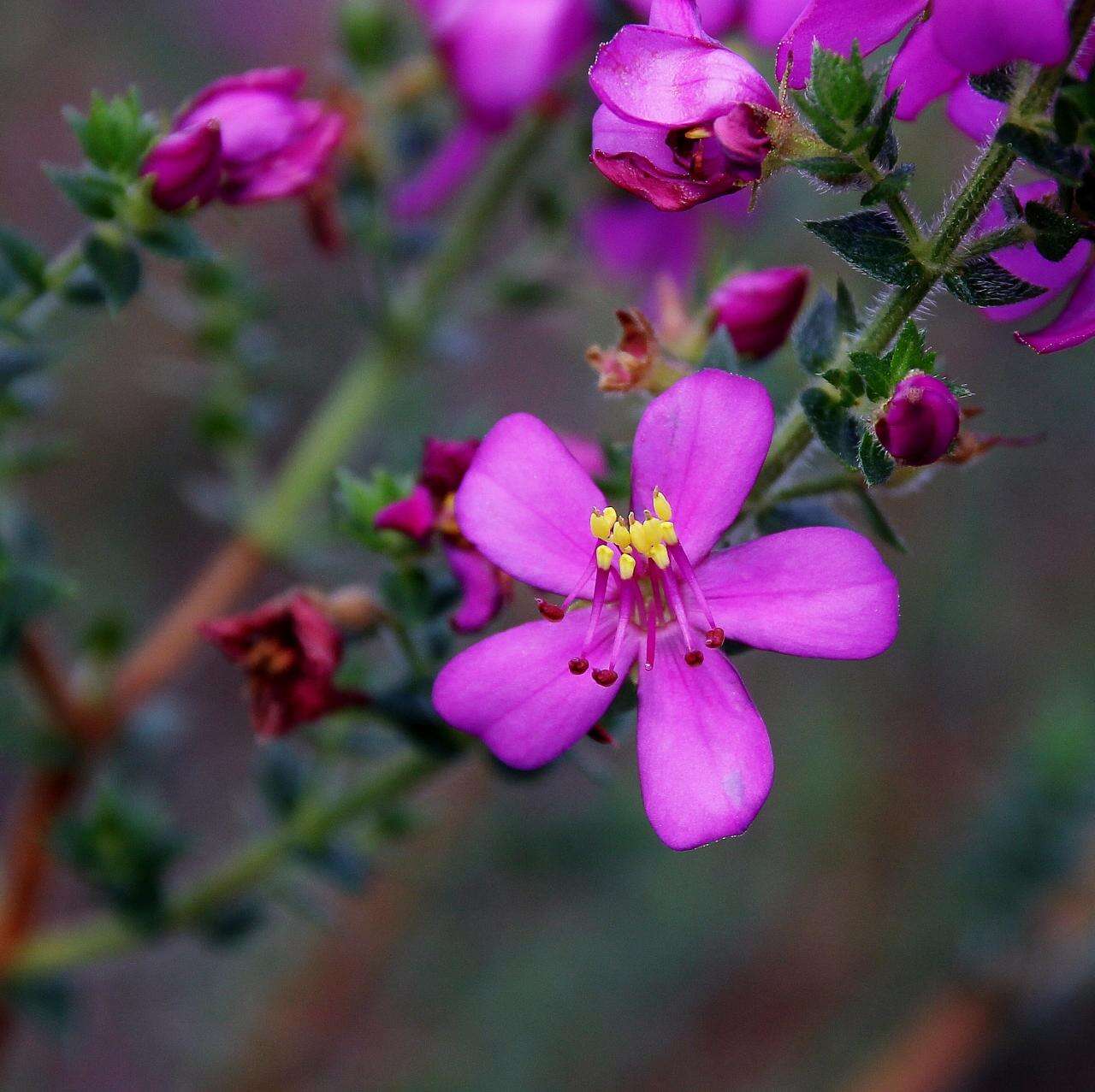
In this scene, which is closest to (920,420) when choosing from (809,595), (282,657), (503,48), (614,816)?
(809,595)

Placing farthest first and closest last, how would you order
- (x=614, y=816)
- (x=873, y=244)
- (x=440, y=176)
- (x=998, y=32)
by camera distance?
(x=614, y=816) < (x=440, y=176) < (x=873, y=244) < (x=998, y=32)

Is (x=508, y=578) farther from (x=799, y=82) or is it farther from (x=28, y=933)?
(x=28, y=933)

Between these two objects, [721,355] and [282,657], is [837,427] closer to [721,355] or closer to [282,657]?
[721,355]

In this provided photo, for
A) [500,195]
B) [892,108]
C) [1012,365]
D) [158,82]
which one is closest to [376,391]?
[500,195]

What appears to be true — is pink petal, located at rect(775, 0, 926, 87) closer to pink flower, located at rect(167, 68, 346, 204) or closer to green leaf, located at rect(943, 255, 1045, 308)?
green leaf, located at rect(943, 255, 1045, 308)

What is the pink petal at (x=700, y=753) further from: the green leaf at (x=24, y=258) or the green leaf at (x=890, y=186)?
the green leaf at (x=24, y=258)

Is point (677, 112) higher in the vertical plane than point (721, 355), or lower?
higher

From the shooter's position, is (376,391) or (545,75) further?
(376,391)
